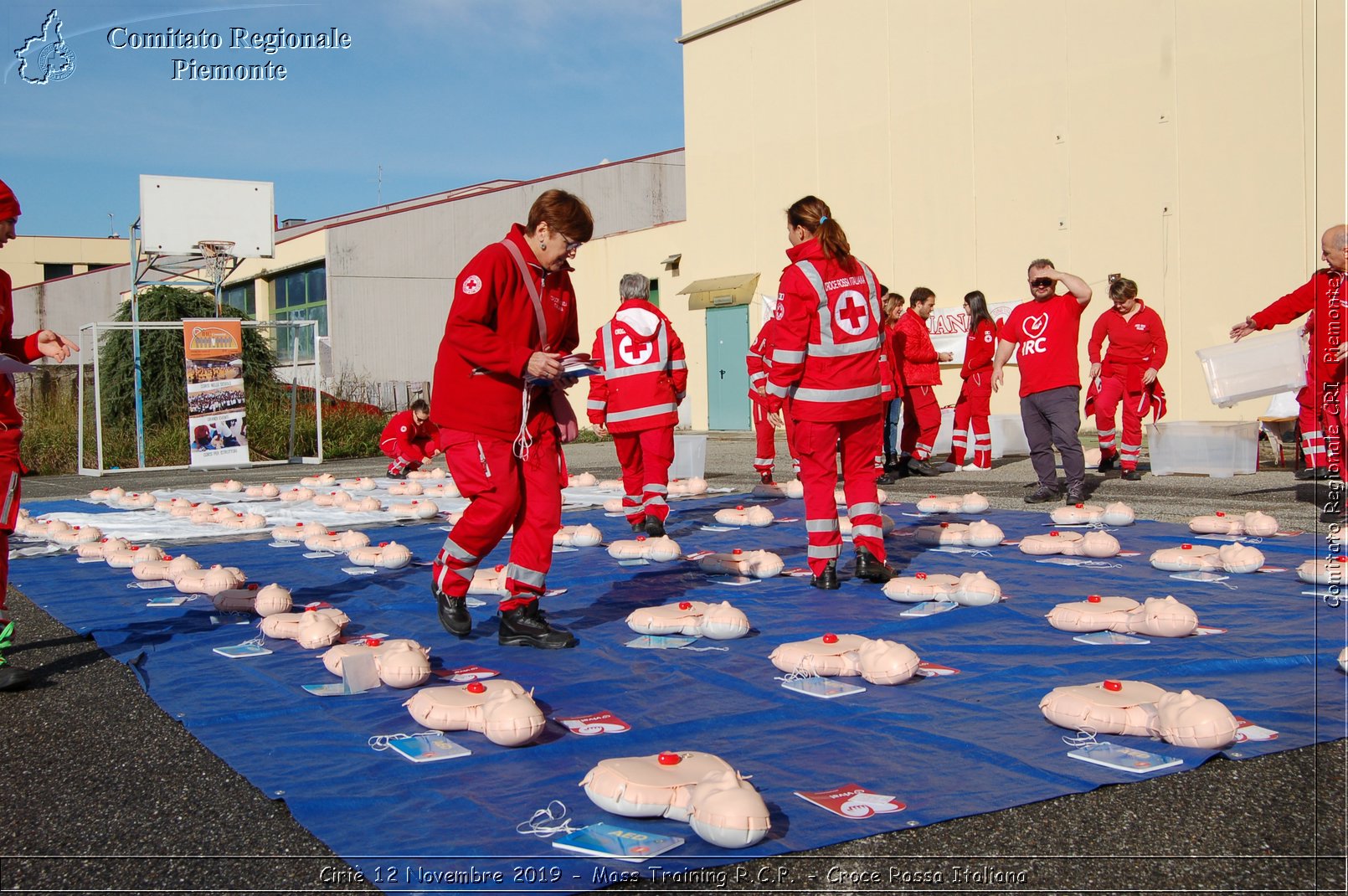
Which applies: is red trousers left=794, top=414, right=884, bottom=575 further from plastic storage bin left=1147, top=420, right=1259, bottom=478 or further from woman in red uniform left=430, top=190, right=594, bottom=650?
plastic storage bin left=1147, top=420, right=1259, bottom=478

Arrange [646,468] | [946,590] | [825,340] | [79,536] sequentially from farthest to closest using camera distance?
[79,536] → [646,468] → [825,340] → [946,590]

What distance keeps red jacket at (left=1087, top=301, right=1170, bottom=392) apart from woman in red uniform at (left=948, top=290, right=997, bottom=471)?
124 centimetres

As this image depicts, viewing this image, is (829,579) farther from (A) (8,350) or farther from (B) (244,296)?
(B) (244,296)

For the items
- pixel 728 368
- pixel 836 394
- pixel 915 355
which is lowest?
pixel 836 394

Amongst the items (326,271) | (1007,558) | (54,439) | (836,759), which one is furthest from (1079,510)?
(326,271)

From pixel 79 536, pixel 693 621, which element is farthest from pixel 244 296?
pixel 693 621

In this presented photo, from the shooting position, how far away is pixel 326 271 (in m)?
33.6

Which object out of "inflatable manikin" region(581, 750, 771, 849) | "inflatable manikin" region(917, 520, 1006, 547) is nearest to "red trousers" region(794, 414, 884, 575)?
"inflatable manikin" region(917, 520, 1006, 547)

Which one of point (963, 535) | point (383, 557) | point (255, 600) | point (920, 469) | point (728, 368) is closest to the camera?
point (255, 600)

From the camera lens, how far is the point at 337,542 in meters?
8.34

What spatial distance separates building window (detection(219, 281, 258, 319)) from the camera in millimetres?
40056

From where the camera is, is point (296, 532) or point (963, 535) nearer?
point (963, 535)

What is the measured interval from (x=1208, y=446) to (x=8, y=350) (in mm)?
11417

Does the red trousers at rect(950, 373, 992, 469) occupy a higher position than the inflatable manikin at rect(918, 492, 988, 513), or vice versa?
the red trousers at rect(950, 373, 992, 469)
